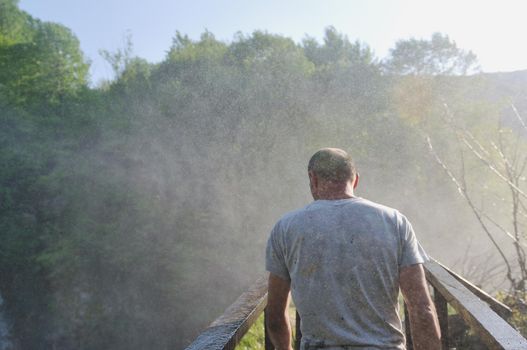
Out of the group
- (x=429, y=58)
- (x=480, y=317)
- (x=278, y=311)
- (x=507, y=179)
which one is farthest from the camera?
(x=429, y=58)

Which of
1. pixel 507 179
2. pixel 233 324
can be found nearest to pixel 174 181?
pixel 507 179

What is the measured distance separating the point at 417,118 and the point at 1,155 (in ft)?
66.9

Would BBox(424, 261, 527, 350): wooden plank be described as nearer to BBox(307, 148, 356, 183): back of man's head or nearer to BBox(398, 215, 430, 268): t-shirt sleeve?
BBox(398, 215, 430, 268): t-shirt sleeve

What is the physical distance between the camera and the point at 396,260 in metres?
1.48

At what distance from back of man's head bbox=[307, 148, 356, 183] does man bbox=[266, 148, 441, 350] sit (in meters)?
0.10

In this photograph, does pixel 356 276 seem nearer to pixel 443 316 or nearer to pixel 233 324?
pixel 233 324

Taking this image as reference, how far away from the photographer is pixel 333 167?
63.7 inches

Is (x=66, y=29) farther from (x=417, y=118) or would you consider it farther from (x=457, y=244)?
(x=457, y=244)

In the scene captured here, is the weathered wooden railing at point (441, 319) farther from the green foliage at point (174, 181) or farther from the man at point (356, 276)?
the green foliage at point (174, 181)

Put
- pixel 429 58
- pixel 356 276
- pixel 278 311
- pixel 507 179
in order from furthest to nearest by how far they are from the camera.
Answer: pixel 429 58 → pixel 507 179 → pixel 278 311 → pixel 356 276

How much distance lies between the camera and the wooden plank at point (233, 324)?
1475mm

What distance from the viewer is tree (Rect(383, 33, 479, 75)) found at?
80.9 feet

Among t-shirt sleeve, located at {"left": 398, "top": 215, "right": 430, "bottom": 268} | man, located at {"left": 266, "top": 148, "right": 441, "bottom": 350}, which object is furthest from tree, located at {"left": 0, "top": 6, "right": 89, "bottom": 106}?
t-shirt sleeve, located at {"left": 398, "top": 215, "right": 430, "bottom": 268}

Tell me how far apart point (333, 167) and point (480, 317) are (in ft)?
2.48
